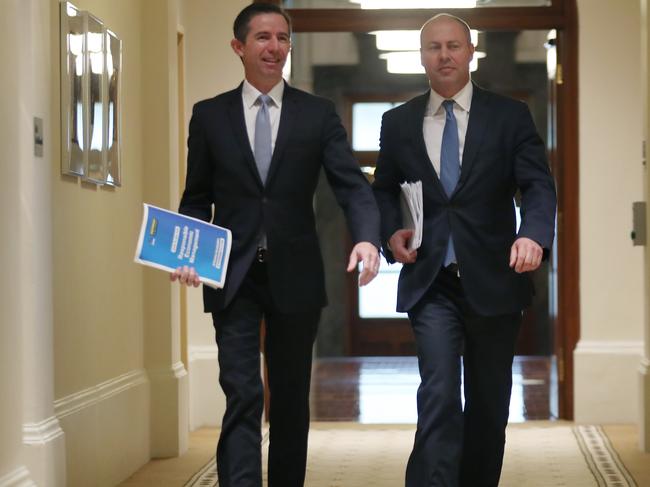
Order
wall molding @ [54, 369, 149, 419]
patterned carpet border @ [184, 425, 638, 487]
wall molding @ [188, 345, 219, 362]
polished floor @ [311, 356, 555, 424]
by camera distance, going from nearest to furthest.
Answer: wall molding @ [54, 369, 149, 419], patterned carpet border @ [184, 425, 638, 487], wall molding @ [188, 345, 219, 362], polished floor @ [311, 356, 555, 424]

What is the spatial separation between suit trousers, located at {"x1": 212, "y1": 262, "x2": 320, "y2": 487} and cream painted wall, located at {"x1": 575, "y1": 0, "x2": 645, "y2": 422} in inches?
154

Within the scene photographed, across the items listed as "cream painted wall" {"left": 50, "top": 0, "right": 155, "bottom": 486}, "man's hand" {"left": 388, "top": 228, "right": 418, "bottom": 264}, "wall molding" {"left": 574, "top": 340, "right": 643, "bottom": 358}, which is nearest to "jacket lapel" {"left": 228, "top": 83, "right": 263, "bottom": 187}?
"man's hand" {"left": 388, "top": 228, "right": 418, "bottom": 264}

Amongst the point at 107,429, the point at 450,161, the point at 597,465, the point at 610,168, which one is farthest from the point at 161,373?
the point at 610,168

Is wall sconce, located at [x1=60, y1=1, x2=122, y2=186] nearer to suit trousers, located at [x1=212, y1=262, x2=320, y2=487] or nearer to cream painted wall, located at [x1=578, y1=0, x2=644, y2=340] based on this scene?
suit trousers, located at [x1=212, y1=262, x2=320, y2=487]

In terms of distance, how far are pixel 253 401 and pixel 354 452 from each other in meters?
2.82

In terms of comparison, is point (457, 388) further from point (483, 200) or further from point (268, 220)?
point (268, 220)

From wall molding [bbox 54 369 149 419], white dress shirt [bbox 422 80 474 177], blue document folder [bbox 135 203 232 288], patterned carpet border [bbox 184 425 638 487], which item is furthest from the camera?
patterned carpet border [bbox 184 425 638 487]

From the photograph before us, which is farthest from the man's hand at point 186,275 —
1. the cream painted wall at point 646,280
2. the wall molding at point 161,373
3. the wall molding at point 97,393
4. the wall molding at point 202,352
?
the wall molding at point 202,352

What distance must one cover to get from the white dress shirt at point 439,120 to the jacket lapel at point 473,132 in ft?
0.11

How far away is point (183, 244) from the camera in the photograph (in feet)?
12.3

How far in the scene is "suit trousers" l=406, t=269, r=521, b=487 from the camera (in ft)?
13.0

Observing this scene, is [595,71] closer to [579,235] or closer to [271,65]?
[579,235]

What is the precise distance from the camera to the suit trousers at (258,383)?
12.6 ft

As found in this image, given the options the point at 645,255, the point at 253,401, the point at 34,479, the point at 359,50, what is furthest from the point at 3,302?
the point at 359,50
